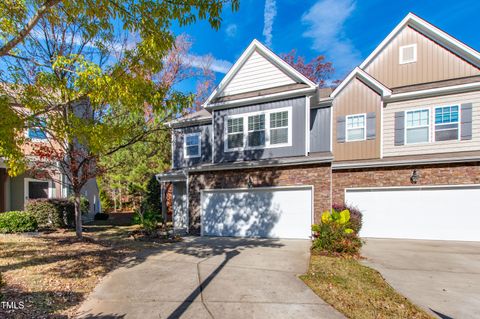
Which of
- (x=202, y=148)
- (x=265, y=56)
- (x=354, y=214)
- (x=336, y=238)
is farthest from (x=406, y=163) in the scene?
(x=202, y=148)

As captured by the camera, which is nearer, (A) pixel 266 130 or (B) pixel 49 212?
(A) pixel 266 130

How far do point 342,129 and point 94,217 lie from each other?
1758 cm

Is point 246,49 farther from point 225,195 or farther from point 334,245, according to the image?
point 334,245

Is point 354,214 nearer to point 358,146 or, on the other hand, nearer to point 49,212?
point 358,146

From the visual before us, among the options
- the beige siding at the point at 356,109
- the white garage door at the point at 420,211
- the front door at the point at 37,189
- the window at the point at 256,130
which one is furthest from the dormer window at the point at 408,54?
the front door at the point at 37,189

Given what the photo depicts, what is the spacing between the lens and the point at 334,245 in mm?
7215

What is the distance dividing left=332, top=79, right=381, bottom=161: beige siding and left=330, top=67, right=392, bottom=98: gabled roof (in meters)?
0.15

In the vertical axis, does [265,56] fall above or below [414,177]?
above

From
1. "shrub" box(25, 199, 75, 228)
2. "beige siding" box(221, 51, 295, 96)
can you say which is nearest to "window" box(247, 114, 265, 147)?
"beige siding" box(221, 51, 295, 96)

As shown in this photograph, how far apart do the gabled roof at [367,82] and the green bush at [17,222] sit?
15.1 m

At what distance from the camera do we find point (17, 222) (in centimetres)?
1055

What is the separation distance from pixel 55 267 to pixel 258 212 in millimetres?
7009

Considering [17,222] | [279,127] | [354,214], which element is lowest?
[17,222]

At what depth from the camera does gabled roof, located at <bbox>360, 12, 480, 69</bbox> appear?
420 inches
